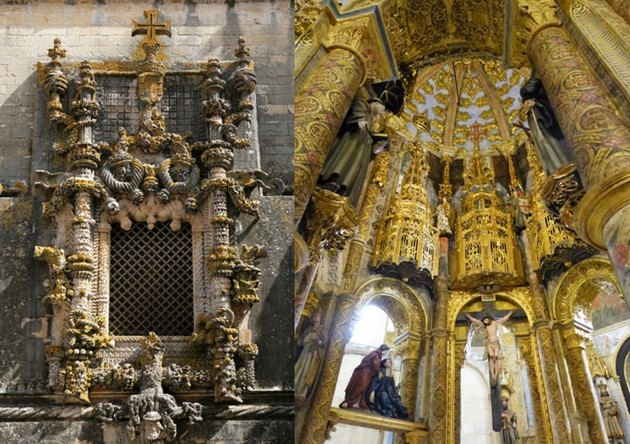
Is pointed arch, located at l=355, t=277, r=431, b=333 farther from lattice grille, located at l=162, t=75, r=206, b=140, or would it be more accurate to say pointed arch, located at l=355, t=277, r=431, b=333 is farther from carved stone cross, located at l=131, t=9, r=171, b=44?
carved stone cross, located at l=131, t=9, r=171, b=44

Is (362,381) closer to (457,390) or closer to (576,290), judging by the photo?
(457,390)

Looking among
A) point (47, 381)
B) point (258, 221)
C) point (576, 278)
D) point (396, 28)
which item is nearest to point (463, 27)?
point (396, 28)

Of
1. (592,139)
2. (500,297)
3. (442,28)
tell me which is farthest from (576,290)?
(592,139)

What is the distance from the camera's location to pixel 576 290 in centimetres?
1662

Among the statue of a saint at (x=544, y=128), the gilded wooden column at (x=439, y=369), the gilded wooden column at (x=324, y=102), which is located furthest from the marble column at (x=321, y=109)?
the gilded wooden column at (x=439, y=369)

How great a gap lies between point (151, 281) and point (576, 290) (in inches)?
386

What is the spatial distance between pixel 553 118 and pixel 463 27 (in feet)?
12.8

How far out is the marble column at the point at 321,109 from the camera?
36.5 feet

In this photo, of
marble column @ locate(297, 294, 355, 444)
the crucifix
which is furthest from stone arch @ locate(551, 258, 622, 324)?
marble column @ locate(297, 294, 355, 444)

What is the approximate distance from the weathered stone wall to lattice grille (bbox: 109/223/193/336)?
678 mm

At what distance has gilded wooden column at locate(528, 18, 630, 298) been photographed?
9367mm

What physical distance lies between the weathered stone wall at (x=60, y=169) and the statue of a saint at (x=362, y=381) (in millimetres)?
7242

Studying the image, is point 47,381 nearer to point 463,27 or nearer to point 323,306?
point 323,306

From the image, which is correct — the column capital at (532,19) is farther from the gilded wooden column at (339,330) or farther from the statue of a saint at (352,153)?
the gilded wooden column at (339,330)
